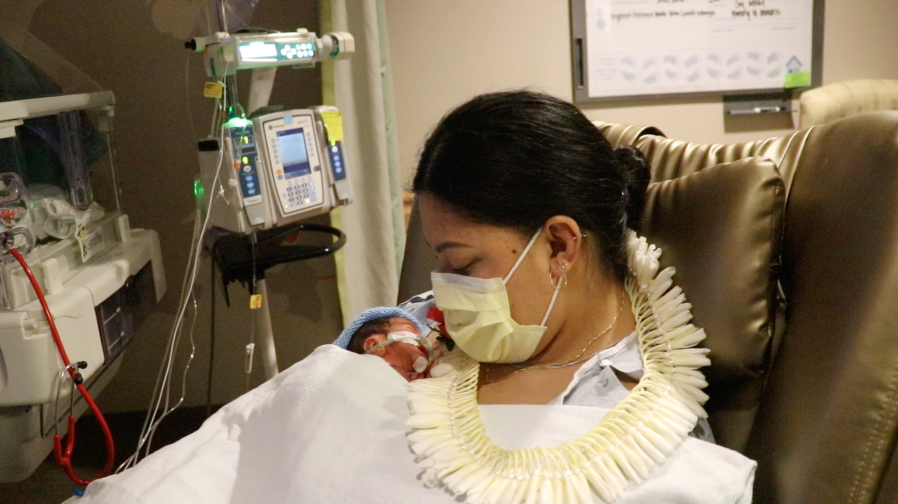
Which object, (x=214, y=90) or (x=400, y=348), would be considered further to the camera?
(x=214, y=90)

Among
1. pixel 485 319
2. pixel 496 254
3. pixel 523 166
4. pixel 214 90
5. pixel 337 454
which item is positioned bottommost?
pixel 337 454

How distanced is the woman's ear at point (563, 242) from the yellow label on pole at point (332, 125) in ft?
3.49

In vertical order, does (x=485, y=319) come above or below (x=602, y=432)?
above

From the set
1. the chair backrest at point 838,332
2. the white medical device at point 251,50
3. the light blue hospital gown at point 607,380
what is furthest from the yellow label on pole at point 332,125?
the chair backrest at point 838,332

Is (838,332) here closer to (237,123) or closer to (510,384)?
(510,384)

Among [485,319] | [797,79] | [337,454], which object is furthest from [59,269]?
[797,79]

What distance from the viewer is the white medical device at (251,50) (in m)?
1.71

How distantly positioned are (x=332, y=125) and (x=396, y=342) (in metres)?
0.90

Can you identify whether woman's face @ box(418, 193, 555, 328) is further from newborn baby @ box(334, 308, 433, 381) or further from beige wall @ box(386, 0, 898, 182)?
beige wall @ box(386, 0, 898, 182)

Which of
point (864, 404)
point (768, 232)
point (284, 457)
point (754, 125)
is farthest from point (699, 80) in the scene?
point (284, 457)

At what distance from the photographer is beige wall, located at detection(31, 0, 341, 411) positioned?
2.44 meters

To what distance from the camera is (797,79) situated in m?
2.84

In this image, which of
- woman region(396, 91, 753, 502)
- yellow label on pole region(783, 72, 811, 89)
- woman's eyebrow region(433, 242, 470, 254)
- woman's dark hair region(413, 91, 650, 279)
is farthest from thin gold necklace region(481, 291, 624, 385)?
yellow label on pole region(783, 72, 811, 89)

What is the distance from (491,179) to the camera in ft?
3.48
